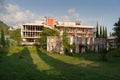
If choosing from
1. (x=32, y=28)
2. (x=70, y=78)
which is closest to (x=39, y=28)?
(x=32, y=28)

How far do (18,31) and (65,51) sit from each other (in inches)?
1424

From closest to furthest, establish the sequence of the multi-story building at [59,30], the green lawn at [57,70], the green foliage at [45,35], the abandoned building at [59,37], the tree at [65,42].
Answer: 1. the green lawn at [57,70]
2. the tree at [65,42]
3. the abandoned building at [59,37]
4. the multi-story building at [59,30]
5. the green foliage at [45,35]

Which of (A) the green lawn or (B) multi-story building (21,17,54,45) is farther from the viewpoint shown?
(B) multi-story building (21,17,54,45)

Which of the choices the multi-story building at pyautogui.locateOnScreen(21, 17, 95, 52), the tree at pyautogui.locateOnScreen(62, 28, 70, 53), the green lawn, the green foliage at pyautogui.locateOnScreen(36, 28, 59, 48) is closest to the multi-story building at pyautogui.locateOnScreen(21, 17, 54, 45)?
the multi-story building at pyautogui.locateOnScreen(21, 17, 95, 52)

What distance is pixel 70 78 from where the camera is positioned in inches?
813

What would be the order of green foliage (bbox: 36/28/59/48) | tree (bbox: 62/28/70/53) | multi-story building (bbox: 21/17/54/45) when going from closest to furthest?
tree (bbox: 62/28/70/53), green foliage (bbox: 36/28/59/48), multi-story building (bbox: 21/17/54/45)

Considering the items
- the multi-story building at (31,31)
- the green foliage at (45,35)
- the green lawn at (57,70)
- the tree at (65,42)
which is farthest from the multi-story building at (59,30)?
the green lawn at (57,70)

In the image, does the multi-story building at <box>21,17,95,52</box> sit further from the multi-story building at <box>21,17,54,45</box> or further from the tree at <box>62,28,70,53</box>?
the tree at <box>62,28,70,53</box>

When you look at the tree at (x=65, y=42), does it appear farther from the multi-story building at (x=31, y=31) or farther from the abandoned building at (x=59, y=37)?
the multi-story building at (x=31, y=31)

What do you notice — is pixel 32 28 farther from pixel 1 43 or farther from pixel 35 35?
pixel 1 43

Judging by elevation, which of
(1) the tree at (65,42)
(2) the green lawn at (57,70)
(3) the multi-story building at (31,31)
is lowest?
(2) the green lawn at (57,70)

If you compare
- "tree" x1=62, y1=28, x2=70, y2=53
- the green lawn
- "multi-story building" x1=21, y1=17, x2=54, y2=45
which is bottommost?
the green lawn

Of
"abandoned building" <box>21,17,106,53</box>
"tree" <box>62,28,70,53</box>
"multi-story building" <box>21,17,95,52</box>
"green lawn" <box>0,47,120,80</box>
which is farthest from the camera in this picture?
"multi-story building" <box>21,17,95,52</box>

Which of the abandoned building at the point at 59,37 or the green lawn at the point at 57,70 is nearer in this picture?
the green lawn at the point at 57,70
